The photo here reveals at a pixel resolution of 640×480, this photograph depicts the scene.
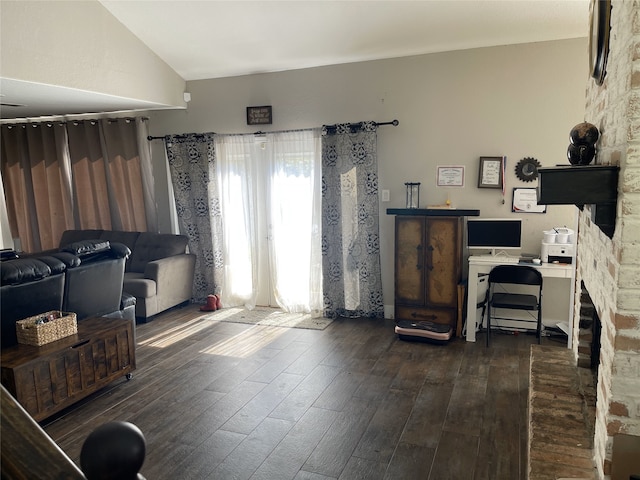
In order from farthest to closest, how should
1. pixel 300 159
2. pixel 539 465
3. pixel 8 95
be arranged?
1. pixel 300 159
2. pixel 8 95
3. pixel 539 465

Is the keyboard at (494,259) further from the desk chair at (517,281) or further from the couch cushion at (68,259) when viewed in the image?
the couch cushion at (68,259)

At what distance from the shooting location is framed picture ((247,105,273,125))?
17.5 feet

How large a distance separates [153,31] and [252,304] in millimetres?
3182

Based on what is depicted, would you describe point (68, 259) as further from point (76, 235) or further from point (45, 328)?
point (76, 235)

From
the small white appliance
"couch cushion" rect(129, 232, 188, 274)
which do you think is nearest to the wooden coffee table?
"couch cushion" rect(129, 232, 188, 274)

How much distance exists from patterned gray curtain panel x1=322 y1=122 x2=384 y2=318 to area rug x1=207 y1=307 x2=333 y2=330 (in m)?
0.25

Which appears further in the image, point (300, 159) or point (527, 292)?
point (300, 159)

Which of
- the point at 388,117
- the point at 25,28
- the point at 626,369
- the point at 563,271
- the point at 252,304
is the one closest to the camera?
the point at 626,369

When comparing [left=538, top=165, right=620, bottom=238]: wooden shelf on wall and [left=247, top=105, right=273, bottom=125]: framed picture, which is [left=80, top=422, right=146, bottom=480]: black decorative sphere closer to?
[left=538, top=165, right=620, bottom=238]: wooden shelf on wall

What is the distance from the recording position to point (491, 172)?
179 inches

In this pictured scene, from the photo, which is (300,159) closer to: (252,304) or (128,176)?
(252,304)

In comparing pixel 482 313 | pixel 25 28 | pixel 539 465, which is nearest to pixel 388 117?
pixel 482 313

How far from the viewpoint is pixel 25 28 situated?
3656 mm

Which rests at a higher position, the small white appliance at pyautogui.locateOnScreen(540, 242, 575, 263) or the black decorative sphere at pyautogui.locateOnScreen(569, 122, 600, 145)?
the black decorative sphere at pyautogui.locateOnScreen(569, 122, 600, 145)
